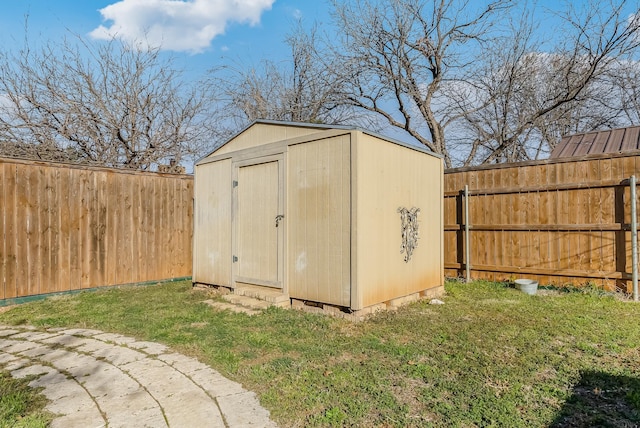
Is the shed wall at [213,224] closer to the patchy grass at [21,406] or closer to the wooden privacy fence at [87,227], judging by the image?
the wooden privacy fence at [87,227]

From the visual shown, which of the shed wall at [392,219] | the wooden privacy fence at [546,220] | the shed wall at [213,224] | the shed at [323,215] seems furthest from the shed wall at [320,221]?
the wooden privacy fence at [546,220]

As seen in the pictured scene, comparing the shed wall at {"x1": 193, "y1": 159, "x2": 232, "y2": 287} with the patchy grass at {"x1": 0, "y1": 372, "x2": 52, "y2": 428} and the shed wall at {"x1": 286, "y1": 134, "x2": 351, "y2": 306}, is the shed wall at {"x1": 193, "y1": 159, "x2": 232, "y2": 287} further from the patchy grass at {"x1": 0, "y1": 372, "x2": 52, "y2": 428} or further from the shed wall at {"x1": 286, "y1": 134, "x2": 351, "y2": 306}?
the patchy grass at {"x1": 0, "y1": 372, "x2": 52, "y2": 428}

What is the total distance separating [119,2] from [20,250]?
611cm

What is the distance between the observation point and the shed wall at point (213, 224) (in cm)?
568

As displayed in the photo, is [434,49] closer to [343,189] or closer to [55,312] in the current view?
[343,189]

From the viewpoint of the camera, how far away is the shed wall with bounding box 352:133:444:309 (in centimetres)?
412

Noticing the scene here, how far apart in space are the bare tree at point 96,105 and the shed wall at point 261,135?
571 cm

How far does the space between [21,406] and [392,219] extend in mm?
3753

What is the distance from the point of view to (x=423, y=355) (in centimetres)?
302

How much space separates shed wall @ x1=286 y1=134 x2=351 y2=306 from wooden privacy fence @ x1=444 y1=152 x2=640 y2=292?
3.13 m

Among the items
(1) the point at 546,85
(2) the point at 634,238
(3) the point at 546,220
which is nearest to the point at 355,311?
(3) the point at 546,220

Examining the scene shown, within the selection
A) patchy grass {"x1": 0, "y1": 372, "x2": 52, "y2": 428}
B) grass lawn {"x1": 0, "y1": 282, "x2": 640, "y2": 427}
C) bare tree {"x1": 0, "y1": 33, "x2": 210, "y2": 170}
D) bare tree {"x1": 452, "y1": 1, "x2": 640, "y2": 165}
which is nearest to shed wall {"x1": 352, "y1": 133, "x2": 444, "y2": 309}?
grass lawn {"x1": 0, "y1": 282, "x2": 640, "y2": 427}

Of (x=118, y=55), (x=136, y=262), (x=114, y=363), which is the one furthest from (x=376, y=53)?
(x=114, y=363)

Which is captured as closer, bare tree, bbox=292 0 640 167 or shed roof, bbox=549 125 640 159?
shed roof, bbox=549 125 640 159
